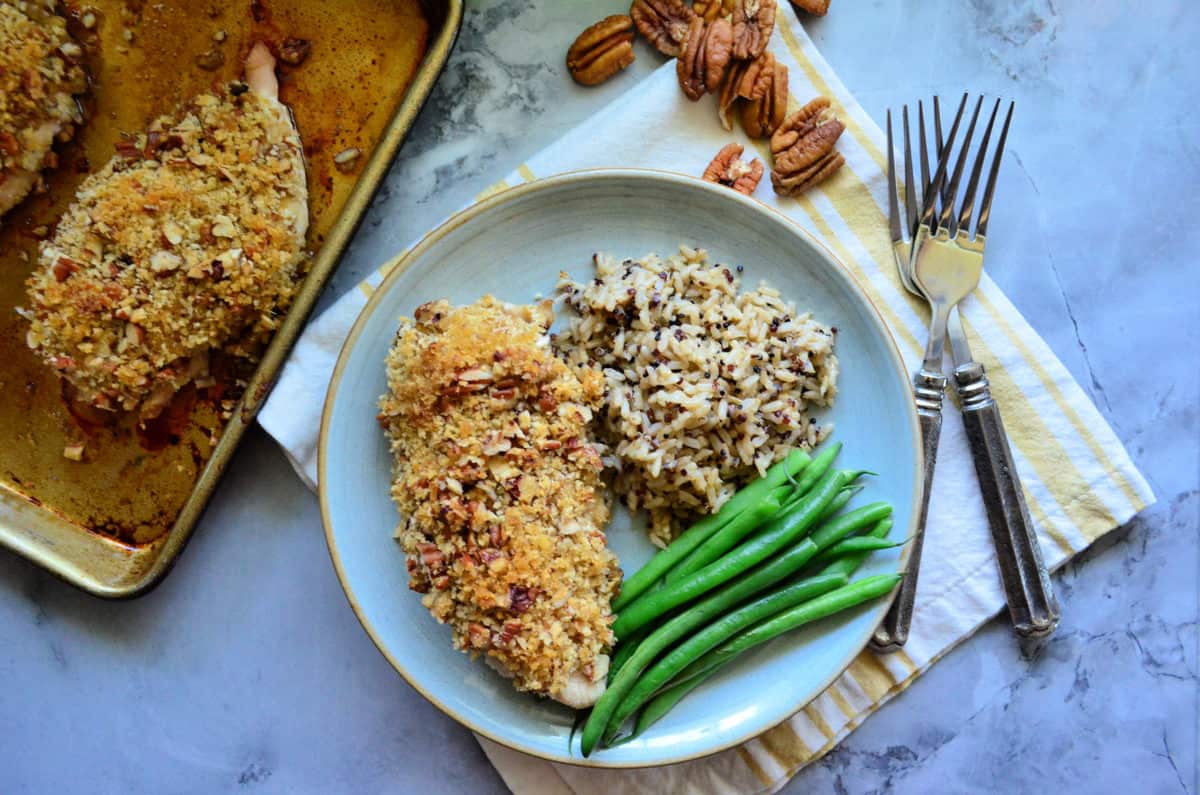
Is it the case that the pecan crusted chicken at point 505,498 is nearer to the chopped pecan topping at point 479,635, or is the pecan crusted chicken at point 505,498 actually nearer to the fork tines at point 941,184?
the chopped pecan topping at point 479,635

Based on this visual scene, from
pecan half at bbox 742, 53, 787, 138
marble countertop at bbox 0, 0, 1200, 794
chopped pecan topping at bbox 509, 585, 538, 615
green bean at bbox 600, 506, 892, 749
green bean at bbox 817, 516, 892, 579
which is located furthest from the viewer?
marble countertop at bbox 0, 0, 1200, 794

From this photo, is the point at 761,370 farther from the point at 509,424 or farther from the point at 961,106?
the point at 961,106

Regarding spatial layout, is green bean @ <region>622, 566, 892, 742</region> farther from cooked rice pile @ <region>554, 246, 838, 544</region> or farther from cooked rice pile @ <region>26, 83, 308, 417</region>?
cooked rice pile @ <region>26, 83, 308, 417</region>

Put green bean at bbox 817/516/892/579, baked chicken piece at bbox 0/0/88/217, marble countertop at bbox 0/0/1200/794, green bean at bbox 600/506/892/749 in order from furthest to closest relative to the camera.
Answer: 1. marble countertop at bbox 0/0/1200/794
2. baked chicken piece at bbox 0/0/88/217
3. green bean at bbox 817/516/892/579
4. green bean at bbox 600/506/892/749

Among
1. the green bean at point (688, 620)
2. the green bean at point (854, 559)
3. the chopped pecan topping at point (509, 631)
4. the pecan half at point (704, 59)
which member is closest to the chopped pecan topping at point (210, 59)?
the pecan half at point (704, 59)

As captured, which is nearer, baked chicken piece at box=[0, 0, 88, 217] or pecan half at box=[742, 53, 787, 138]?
baked chicken piece at box=[0, 0, 88, 217]

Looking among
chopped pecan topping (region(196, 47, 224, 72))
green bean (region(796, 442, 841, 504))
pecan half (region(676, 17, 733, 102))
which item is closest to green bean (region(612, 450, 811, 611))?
green bean (region(796, 442, 841, 504))

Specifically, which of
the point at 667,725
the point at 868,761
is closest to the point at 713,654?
the point at 667,725
